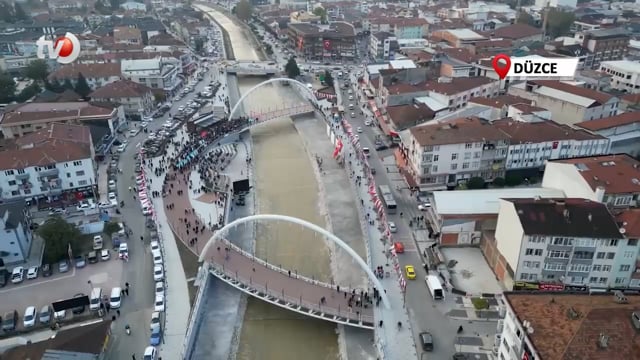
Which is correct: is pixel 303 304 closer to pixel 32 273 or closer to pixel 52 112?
pixel 32 273

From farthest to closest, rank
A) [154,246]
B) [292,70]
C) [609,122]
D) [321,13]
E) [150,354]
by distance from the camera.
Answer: [321,13], [292,70], [609,122], [154,246], [150,354]

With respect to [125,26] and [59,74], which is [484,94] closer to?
[59,74]

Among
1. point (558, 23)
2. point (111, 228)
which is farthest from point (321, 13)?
point (111, 228)

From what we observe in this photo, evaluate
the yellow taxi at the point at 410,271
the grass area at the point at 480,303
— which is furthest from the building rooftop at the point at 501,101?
the grass area at the point at 480,303

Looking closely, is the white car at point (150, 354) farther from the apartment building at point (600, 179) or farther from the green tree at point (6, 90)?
the green tree at point (6, 90)

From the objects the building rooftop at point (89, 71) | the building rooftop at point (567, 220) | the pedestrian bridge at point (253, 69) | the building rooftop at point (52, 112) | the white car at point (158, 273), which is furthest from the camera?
the pedestrian bridge at point (253, 69)
